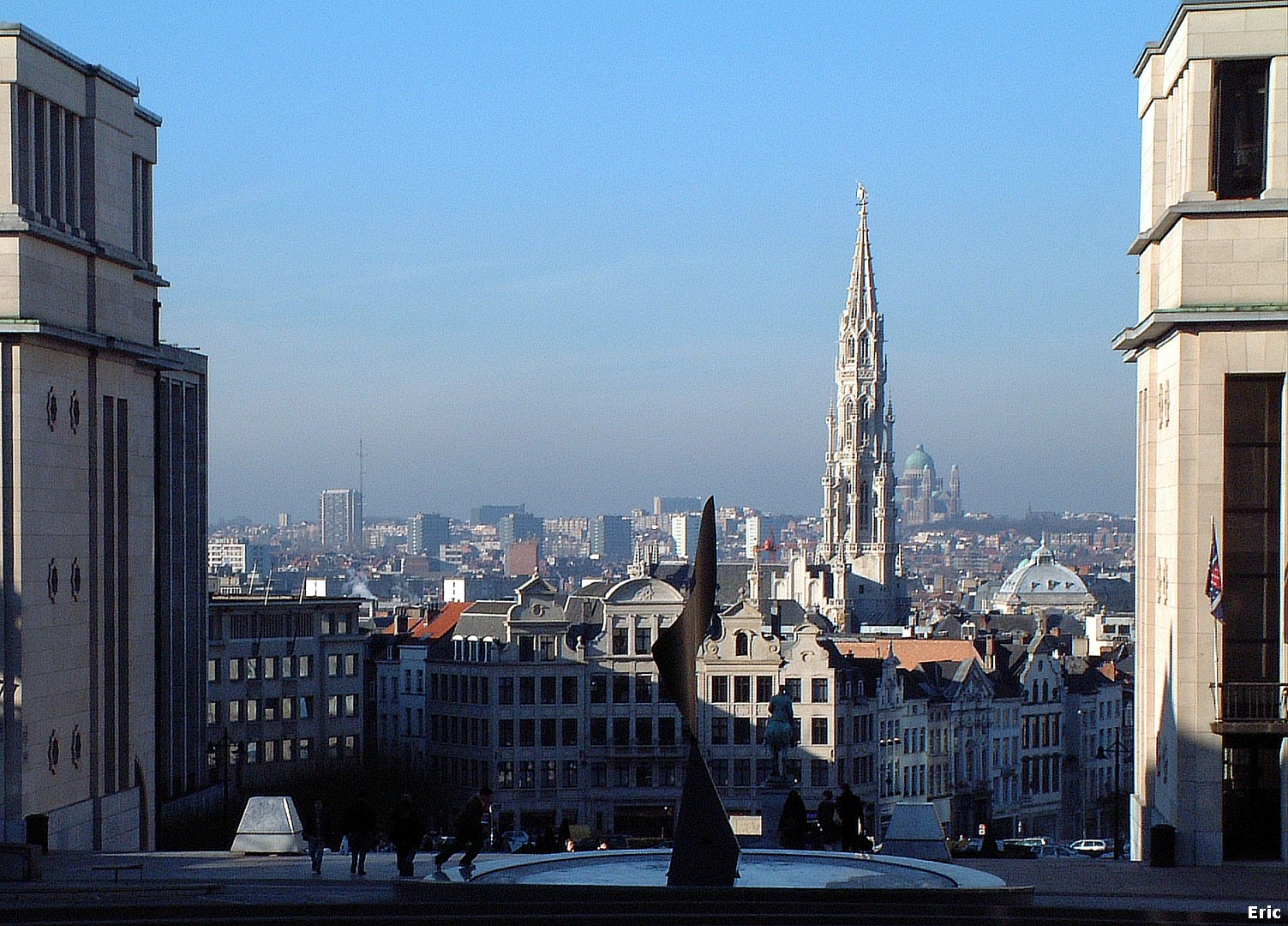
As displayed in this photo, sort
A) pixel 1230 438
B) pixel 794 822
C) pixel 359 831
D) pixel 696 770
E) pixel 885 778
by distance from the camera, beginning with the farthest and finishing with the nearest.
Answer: pixel 885 778, pixel 794 822, pixel 1230 438, pixel 359 831, pixel 696 770

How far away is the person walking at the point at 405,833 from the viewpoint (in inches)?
1676

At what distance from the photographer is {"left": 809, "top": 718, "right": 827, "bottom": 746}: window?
115m

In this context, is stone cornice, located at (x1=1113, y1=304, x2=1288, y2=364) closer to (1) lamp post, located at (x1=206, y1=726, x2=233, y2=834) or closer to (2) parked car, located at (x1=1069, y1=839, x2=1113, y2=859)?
(1) lamp post, located at (x1=206, y1=726, x2=233, y2=834)

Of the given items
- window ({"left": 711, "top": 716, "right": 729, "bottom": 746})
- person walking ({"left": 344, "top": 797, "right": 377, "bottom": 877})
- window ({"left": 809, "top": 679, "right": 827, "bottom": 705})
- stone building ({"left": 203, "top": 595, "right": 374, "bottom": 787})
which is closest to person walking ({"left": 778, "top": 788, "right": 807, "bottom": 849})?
person walking ({"left": 344, "top": 797, "right": 377, "bottom": 877})

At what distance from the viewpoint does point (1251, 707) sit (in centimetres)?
4744

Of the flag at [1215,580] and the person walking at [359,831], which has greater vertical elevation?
the flag at [1215,580]

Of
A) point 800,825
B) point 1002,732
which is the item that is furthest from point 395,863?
point 1002,732

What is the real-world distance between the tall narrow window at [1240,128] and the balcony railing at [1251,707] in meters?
10.0

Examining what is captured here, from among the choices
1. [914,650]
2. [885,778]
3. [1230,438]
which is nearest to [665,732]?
[885,778]

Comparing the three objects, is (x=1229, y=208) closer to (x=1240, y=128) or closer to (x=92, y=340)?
(x=1240, y=128)

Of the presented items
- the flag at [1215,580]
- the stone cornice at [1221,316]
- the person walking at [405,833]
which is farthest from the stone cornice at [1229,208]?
the person walking at [405,833]

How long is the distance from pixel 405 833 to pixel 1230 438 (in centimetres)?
1853

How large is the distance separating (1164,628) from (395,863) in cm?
1708

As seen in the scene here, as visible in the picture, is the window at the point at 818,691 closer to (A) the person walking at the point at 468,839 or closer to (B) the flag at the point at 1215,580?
(B) the flag at the point at 1215,580
